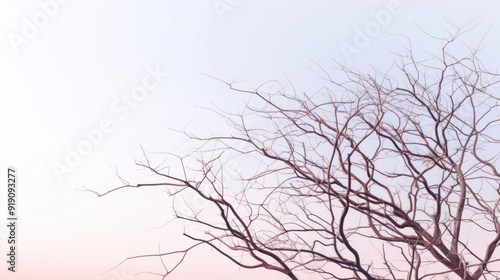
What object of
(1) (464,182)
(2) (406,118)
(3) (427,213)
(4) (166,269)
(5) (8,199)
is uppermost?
(5) (8,199)

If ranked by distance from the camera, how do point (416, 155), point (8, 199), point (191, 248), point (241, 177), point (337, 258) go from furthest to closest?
1. point (8, 199)
2. point (416, 155)
3. point (241, 177)
4. point (337, 258)
5. point (191, 248)

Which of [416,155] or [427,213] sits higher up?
[416,155]

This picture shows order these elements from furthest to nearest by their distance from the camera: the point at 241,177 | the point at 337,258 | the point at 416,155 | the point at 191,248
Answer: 1. the point at 416,155
2. the point at 241,177
3. the point at 337,258
4. the point at 191,248

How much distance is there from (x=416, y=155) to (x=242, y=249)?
96cm

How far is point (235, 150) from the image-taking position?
8.29ft

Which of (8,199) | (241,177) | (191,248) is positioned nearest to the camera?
(191,248)

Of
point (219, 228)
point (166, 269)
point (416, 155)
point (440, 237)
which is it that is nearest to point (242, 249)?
point (219, 228)

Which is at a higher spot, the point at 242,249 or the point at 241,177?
the point at 241,177

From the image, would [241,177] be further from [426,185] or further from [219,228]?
[426,185]

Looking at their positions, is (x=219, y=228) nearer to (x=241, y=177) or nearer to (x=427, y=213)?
(x=241, y=177)

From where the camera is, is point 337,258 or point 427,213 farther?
point 427,213

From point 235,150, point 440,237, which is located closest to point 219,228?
point 235,150

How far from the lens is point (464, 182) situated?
8.74ft

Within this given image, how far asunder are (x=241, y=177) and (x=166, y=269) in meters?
0.52
